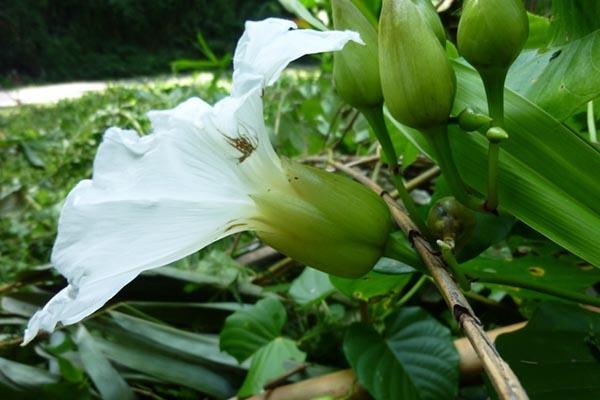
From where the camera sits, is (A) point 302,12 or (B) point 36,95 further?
(B) point 36,95

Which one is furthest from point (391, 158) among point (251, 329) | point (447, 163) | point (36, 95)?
point (36, 95)

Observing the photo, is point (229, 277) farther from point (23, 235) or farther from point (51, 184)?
point (51, 184)

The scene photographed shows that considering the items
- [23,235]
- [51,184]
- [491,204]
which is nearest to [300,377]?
[491,204]

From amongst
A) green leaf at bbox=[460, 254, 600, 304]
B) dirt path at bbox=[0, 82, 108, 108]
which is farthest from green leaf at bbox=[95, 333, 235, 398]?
dirt path at bbox=[0, 82, 108, 108]

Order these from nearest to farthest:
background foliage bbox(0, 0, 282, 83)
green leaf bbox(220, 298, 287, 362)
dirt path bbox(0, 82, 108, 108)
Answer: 1. green leaf bbox(220, 298, 287, 362)
2. dirt path bbox(0, 82, 108, 108)
3. background foliage bbox(0, 0, 282, 83)

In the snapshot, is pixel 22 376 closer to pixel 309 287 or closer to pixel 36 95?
pixel 309 287

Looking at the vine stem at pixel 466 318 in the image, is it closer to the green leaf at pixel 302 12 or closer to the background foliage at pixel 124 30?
the green leaf at pixel 302 12

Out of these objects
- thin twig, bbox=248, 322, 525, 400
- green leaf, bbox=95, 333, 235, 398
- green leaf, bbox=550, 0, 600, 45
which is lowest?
green leaf, bbox=95, 333, 235, 398

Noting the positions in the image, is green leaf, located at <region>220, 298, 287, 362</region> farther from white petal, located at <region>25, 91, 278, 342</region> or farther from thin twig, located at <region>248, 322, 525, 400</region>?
white petal, located at <region>25, 91, 278, 342</region>
